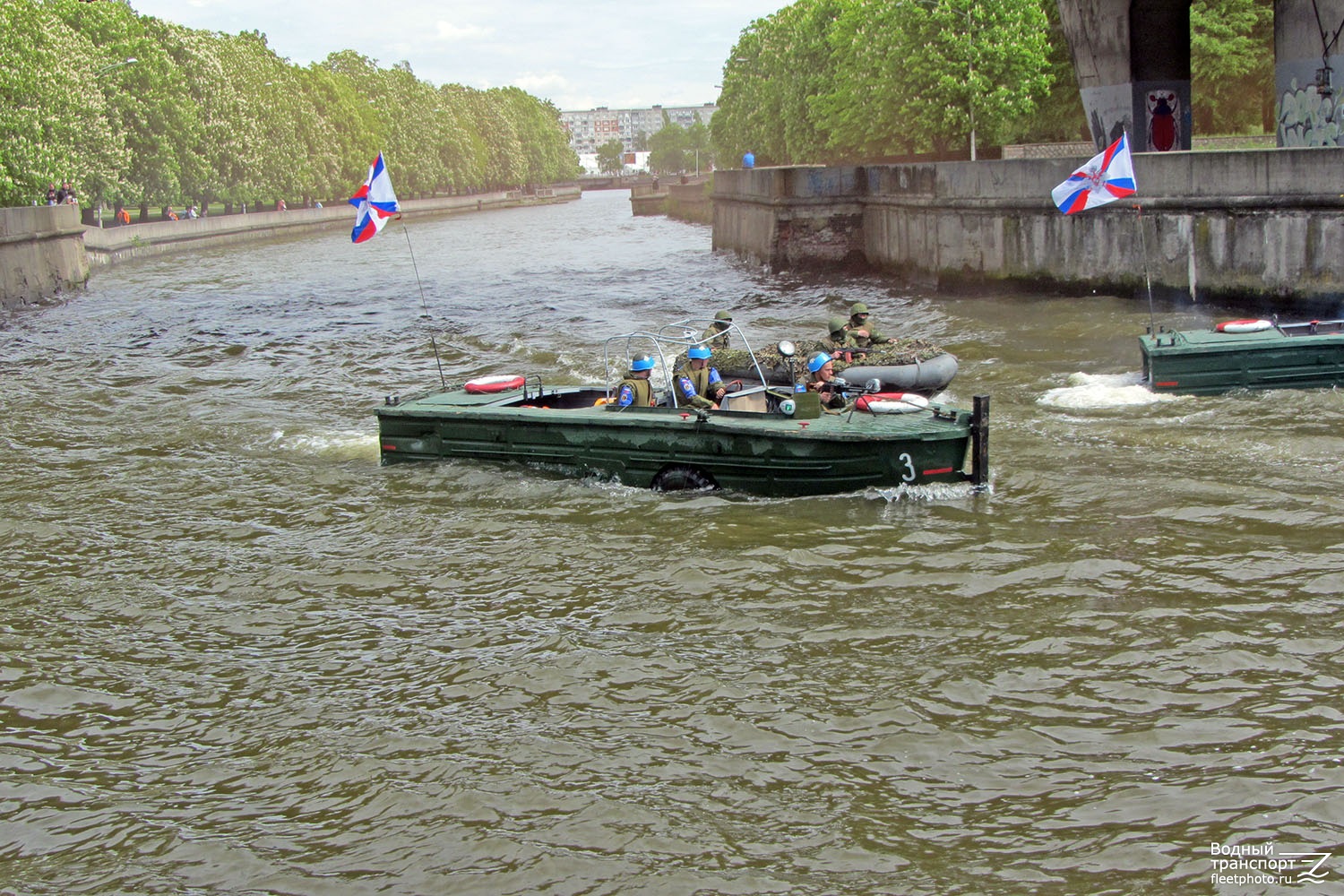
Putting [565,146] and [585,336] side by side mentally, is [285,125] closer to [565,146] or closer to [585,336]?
[585,336]

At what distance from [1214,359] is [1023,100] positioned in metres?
23.2

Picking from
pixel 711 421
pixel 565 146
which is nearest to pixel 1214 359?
pixel 711 421

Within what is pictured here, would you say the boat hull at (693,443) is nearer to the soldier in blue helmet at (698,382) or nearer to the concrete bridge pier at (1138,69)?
the soldier in blue helmet at (698,382)

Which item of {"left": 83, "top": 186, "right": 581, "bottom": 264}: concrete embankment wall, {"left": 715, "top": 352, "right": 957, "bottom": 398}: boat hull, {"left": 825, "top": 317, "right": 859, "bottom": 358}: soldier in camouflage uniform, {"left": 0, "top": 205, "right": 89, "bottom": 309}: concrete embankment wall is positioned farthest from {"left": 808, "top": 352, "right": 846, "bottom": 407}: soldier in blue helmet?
{"left": 83, "top": 186, "right": 581, "bottom": 264}: concrete embankment wall

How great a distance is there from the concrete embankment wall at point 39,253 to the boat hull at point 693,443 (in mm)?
24785

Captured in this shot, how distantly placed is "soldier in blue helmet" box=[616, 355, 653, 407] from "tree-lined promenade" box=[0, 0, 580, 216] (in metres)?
Answer: 31.7

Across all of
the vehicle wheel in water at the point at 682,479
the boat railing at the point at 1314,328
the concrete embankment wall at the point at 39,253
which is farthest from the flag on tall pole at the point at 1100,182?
the concrete embankment wall at the point at 39,253

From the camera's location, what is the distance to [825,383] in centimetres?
1298

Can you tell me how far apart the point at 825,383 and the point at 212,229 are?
60.3m

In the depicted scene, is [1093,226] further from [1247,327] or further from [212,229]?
[212,229]


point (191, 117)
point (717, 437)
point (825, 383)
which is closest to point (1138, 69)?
point (825, 383)

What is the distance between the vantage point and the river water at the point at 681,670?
638 centimetres

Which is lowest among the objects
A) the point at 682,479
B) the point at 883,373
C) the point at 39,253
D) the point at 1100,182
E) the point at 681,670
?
the point at 681,670

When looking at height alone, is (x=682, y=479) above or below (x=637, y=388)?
below
